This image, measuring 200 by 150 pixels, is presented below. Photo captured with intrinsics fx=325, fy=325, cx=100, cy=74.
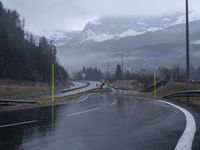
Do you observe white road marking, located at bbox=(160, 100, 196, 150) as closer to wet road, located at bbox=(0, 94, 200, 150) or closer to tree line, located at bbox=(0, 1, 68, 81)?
wet road, located at bbox=(0, 94, 200, 150)

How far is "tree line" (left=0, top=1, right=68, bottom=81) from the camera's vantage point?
335 ft

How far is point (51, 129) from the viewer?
9.55 m

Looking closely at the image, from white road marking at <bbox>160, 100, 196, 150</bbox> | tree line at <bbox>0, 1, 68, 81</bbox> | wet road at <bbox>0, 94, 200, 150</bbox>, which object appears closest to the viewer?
white road marking at <bbox>160, 100, 196, 150</bbox>

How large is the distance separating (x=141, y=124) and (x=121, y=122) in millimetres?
817

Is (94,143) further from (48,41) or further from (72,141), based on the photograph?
(48,41)

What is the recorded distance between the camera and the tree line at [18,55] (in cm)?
10221

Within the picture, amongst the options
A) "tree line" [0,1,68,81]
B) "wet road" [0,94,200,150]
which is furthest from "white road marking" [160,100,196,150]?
"tree line" [0,1,68,81]

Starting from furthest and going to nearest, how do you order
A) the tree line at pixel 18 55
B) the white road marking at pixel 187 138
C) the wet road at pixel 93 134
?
the tree line at pixel 18 55, the wet road at pixel 93 134, the white road marking at pixel 187 138

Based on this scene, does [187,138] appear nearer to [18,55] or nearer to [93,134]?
[93,134]

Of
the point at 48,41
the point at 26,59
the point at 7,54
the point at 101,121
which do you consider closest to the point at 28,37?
the point at 48,41

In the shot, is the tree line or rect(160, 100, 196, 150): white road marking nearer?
rect(160, 100, 196, 150): white road marking

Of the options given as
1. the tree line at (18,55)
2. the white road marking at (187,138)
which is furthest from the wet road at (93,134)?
the tree line at (18,55)

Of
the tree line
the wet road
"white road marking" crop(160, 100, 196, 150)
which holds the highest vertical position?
the tree line

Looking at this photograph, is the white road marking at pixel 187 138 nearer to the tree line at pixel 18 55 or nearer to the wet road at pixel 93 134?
the wet road at pixel 93 134
